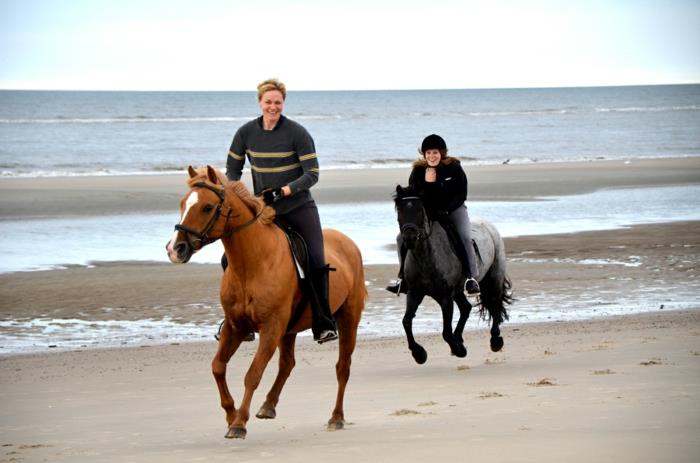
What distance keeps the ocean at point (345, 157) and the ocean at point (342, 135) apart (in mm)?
113

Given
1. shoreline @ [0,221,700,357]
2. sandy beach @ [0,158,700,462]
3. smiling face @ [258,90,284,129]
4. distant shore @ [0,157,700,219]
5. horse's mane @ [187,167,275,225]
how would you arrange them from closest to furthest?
sandy beach @ [0,158,700,462]
horse's mane @ [187,167,275,225]
smiling face @ [258,90,284,129]
shoreline @ [0,221,700,357]
distant shore @ [0,157,700,219]

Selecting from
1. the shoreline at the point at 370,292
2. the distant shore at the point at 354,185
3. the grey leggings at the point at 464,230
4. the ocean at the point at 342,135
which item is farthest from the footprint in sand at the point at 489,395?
the ocean at the point at 342,135

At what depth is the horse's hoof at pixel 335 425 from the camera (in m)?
7.96

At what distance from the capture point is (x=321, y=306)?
8.17 m

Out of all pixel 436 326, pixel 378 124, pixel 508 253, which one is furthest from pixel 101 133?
pixel 436 326

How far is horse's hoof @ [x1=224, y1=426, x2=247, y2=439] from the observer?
24.1 ft

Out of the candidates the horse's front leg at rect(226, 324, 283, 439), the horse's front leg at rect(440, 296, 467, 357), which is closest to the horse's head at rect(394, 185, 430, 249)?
the horse's front leg at rect(440, 296, 467, 357)

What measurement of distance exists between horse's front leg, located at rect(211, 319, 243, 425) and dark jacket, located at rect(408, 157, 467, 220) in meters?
4.36

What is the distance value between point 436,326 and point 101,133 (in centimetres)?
6336

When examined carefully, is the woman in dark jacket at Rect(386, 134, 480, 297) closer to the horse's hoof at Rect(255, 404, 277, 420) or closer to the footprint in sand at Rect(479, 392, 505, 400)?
the footprint in sand at Rect(479, 392, 505, 400)

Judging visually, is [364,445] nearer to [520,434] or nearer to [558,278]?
[520,434]

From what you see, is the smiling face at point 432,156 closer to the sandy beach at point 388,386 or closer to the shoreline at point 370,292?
the sandy beach at point 388,386

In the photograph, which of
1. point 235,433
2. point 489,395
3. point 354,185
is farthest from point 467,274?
point 354,185

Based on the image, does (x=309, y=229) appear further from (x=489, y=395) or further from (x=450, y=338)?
(x=450, y=338)
